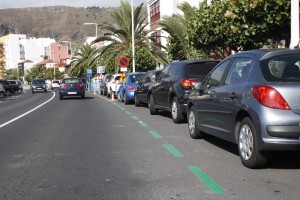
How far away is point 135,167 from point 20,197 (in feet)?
6.39

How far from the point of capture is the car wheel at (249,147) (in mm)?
6164

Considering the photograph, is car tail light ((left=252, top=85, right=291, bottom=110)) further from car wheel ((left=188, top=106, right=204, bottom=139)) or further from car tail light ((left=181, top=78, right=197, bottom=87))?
car tail light ((left=181, top=78, right=197, bottom=87))

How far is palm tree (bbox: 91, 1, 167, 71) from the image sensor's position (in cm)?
3856

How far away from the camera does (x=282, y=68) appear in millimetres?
6270

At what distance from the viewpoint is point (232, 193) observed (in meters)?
5.14

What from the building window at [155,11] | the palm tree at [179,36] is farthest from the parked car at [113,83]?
the building window at [155,11]

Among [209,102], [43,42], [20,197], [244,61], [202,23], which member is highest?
[43,42]

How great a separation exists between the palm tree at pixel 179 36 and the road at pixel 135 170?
69.4 feet

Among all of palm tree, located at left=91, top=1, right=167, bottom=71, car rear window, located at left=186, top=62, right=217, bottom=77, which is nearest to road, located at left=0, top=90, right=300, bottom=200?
car rear window, located at left=186, top=62, right=217, bottom=77

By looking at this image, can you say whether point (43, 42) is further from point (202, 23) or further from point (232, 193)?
point (232, 193)

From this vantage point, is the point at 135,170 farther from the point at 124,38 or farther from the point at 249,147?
the point at 124,38

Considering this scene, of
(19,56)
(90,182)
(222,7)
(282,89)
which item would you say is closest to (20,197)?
(90,182)

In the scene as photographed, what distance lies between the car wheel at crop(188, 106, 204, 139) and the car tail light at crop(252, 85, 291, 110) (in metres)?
2.89

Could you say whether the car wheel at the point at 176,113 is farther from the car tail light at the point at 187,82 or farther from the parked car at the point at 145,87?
the parked car at the point at 145,87
